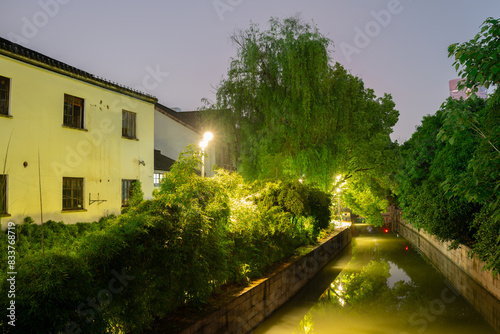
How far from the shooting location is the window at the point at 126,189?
19016mm

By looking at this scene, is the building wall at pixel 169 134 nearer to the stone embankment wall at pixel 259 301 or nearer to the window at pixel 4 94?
the window at pixel 4 94

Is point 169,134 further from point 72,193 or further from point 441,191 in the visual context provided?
point 441,191

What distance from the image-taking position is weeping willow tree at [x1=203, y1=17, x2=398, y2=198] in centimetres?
1988

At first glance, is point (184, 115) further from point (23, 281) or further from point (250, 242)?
point (23, 281)

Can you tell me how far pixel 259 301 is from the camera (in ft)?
31.4

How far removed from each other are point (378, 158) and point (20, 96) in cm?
2499

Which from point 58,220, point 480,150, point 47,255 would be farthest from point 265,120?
point 47,255

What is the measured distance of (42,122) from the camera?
14.5 m

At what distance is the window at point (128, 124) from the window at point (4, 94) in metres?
5.88

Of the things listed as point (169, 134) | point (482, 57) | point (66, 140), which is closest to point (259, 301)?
point (482, 57)

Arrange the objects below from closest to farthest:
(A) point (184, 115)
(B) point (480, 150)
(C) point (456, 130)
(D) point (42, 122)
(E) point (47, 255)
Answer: (E) point (47, 255) → (C) point (456, 130) → (B) point (480, 150) → (D) point (42, 122) → (A) point (184, 115)

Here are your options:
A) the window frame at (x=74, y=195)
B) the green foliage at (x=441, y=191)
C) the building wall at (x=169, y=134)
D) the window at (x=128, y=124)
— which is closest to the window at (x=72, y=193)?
the window frame at (x=74, y=195)

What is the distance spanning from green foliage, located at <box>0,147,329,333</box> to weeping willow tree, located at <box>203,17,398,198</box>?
10283 mm

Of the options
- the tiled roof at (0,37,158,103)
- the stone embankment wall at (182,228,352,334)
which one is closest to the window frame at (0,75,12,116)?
the tiled roof at (0,37,158,103)
